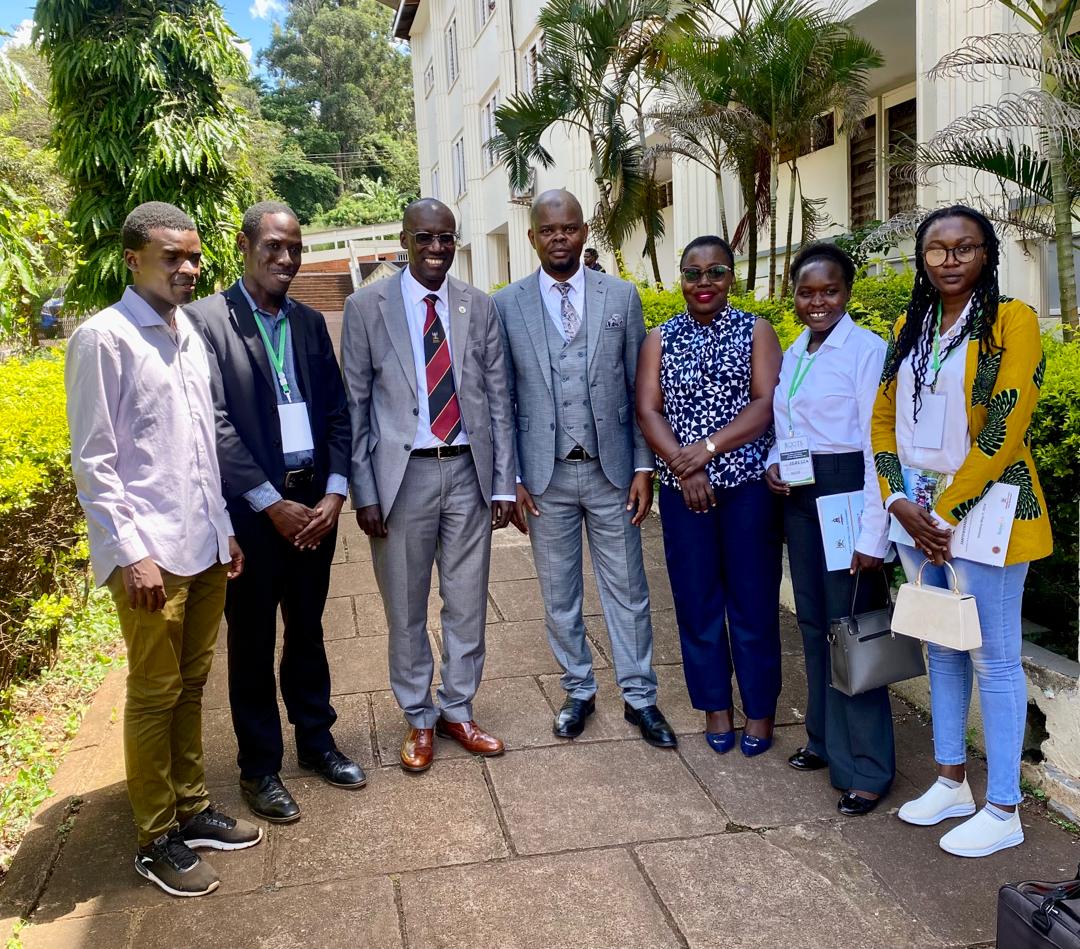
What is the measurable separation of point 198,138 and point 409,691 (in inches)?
240

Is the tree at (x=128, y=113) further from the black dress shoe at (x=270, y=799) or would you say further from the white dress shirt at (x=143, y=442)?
the black dress shoe at (x=270, y=799)

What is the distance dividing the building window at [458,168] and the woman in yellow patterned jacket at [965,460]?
2529 cm

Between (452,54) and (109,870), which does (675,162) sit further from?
(452,54)

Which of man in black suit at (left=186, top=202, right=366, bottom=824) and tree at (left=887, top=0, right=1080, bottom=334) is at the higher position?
tree at (left=887, top=0, right=1080, bottom=334)

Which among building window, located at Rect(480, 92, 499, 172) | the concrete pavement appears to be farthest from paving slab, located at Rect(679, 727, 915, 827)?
building window, located at Rect(480, 92, 499, 172)

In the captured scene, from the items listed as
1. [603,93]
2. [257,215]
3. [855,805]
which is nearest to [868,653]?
[855,805]

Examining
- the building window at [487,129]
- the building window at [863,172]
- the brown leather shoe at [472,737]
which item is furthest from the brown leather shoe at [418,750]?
the building window at [487,129]

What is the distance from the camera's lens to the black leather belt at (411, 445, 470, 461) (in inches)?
144

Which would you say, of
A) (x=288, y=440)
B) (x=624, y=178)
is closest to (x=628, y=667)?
(x=288, y=440)

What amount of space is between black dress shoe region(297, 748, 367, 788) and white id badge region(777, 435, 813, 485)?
1.91 m

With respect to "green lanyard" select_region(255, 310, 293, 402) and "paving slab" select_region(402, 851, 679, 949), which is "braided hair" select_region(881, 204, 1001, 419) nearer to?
"paving slab" select_region(402, 851, 679, 949)

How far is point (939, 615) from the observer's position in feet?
9.62

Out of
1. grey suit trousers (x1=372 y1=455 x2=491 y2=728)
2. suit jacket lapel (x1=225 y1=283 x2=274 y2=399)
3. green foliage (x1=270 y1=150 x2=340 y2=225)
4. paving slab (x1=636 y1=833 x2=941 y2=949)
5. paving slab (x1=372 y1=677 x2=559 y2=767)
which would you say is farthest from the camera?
green foliage (x1=270 y1=150 x2=340 y2=225)

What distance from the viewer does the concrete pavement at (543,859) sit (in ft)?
8.94
